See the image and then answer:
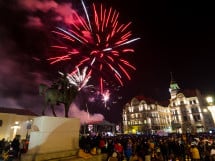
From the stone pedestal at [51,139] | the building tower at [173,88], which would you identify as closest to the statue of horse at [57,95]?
the stone pedestal at [51,139]

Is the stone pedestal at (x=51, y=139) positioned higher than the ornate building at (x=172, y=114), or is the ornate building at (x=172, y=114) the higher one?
the ornate building at (x=172, y=114)

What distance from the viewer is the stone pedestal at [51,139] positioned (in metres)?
9.17

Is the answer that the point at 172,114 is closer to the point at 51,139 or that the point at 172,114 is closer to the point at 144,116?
the point at 144,116

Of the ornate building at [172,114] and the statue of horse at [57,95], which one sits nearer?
the statue of horse at [57,95]

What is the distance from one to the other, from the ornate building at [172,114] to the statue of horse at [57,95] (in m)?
46.3

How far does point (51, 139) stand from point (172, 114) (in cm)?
6675

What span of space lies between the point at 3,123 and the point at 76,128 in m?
31.4

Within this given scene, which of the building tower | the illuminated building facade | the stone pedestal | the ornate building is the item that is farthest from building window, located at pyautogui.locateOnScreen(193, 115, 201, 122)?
the stone pedestal

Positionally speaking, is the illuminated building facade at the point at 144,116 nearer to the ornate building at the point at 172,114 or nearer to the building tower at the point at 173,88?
the ornate building at the point at 172,114

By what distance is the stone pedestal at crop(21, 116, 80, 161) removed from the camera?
9.17 meters

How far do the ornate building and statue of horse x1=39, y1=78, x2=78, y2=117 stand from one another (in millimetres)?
46345

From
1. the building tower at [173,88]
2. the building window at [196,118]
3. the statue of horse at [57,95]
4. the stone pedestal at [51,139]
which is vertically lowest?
the stone pedestal at [51,139]

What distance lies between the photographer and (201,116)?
2425 inches

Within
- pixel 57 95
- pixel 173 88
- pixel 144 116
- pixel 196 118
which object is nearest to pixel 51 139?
pixel 57 95
